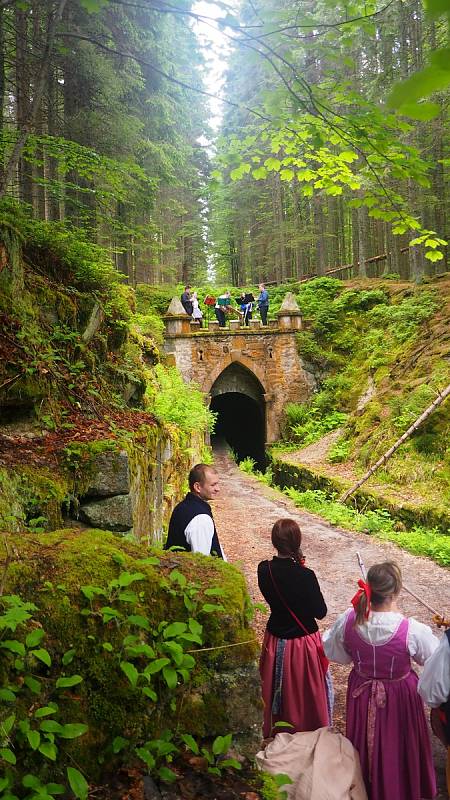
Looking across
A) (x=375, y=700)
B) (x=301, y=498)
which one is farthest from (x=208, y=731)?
(x=301, y=498)

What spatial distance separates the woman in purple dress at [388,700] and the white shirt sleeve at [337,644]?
0.13m

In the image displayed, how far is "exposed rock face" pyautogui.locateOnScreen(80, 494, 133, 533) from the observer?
3.90m

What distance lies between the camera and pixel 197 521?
3250 millimetres

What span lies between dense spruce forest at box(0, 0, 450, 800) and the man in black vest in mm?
502

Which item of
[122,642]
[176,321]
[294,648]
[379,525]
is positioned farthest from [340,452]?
[122,642]

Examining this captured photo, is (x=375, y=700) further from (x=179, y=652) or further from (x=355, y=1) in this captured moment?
(x=355, y=1)

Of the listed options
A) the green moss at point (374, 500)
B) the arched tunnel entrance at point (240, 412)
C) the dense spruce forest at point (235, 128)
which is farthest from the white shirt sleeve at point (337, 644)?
the arched tunnel entrance at point (240, 412)

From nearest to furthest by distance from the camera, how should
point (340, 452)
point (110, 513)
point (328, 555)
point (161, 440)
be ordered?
1. point (110, 513)
2. point (161, 440)
3. point (328, 555)
4. point (340, 452)

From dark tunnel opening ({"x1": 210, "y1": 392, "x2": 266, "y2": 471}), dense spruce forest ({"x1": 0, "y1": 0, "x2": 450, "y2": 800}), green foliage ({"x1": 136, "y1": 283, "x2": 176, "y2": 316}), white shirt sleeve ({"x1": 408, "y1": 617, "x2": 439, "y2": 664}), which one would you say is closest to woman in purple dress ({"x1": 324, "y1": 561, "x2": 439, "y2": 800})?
white shirt sleeve ({"x1": 408, "y1": 617, "x2": 439, "y2": 664})

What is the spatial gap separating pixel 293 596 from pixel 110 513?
5.62 feet

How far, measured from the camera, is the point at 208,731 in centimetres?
193

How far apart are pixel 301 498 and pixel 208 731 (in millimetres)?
9884

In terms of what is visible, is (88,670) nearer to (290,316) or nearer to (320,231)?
(290,316)

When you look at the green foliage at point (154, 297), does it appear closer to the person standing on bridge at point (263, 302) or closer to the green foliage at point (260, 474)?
the person standing on bridge at point (263, 302)
